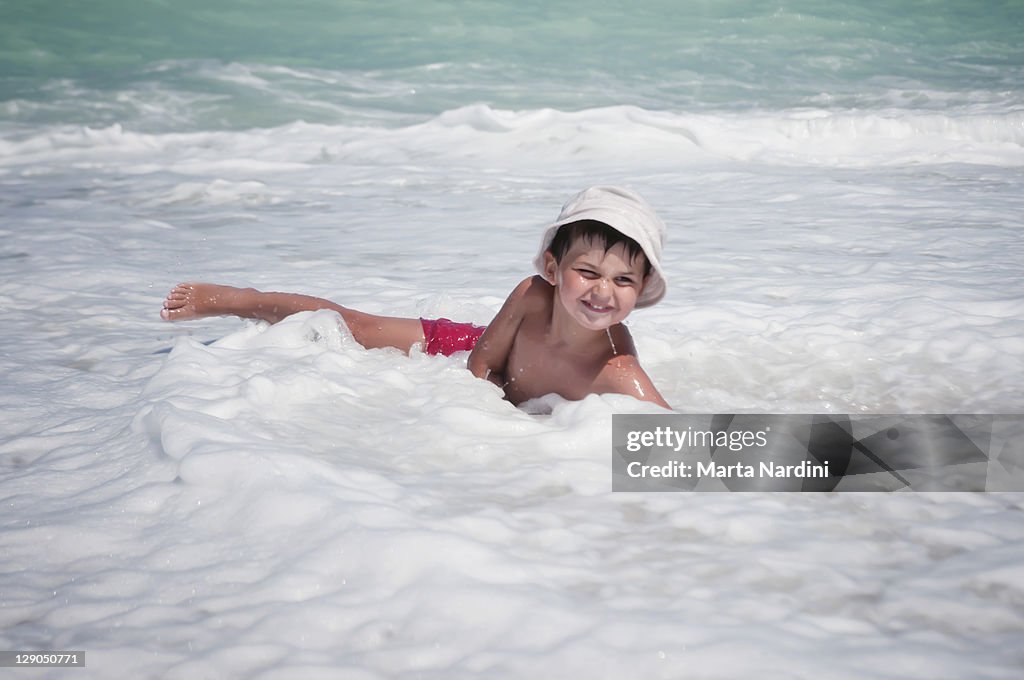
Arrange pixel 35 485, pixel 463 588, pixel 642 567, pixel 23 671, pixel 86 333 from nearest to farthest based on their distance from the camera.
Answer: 1. pixel 23 671
2. pixel 463 588
3. pixel 642 567
4. pixel 35 485
5. pixel 86 333

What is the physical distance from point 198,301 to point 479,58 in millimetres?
13005

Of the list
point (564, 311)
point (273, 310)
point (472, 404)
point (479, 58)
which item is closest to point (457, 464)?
point (472, 404)

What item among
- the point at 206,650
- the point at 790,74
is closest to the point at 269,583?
the point at 206,650

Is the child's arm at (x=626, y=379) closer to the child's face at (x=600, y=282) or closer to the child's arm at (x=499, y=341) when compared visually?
the child's face at (x=600, y=282)

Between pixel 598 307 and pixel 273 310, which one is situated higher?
pixel 598 307

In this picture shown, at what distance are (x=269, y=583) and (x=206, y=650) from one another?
23 cm

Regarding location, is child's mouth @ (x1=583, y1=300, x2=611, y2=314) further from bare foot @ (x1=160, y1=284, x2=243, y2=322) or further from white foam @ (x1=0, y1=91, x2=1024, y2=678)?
bare foot @ (x1=160, y1=284, x2=243, y2=322)

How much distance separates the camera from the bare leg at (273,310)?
12.7 ft

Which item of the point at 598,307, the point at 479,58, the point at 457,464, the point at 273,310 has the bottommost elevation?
the point at 457,464

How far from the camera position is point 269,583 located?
1.97 meters

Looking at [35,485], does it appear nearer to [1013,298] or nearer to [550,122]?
[1013,298]

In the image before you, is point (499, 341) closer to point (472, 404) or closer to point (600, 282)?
point (472, 404)

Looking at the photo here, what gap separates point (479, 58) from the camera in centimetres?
1616

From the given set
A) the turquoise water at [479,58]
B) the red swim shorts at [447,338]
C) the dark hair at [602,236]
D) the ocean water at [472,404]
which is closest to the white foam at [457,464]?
the ocean water at [472,404]
